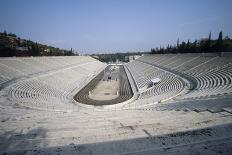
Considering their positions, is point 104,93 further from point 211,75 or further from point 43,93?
point 211,75

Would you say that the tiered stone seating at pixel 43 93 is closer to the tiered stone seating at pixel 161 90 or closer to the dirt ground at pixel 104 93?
the dirt ground at pixel 104 93

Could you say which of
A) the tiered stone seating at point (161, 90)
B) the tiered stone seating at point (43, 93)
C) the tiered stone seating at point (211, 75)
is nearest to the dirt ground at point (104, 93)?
the tiered stone seating at point (43, 93)

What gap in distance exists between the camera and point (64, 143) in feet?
14.9

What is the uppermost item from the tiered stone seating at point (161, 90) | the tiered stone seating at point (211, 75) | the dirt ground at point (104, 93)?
the tiered stone seating at point (211, 75)

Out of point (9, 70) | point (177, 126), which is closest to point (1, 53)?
point (9, 70)

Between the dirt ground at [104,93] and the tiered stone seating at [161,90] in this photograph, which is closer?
the tiered stone seating at [161,90]

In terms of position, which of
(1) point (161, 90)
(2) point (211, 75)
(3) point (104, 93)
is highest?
(2) point (211, 75)

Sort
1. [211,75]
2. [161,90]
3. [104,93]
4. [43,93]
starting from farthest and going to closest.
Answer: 1. [104,93]
2. [161,90]
3. [211,75]
4. [43,93]

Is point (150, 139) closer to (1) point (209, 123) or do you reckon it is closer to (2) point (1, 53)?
(1) point (209, 123)

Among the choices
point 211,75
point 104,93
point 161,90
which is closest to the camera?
point 211,75

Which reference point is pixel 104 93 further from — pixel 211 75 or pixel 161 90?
pixel 211 75

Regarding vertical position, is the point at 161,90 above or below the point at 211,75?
below

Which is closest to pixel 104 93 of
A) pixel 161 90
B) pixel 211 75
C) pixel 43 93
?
pixel 161 90

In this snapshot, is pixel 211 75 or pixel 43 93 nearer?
pixel 43 93
